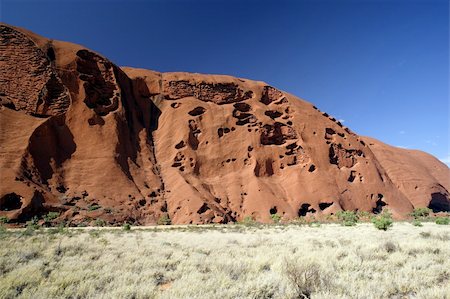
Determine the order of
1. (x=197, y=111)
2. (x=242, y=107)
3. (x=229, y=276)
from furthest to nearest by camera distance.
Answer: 1. (x=242, y=107)
2. (x=197, y=111)
3. (x=229, y=276)

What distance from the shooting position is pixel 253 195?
4650 cm

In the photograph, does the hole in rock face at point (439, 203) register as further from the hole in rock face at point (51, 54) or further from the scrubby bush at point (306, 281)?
the hole in rock face at point (51, 54)

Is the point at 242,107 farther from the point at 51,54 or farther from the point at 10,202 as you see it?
the point at 10,202

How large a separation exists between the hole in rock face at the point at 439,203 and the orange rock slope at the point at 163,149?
24.7 inches

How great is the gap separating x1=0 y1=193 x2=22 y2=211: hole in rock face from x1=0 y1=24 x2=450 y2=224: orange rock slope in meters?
0.10

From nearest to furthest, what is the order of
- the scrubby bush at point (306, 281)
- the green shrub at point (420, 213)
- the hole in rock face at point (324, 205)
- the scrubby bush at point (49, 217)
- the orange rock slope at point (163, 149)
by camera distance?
the scrubby bush at point (306, 281) < the scrubby bush at point (49, 217) < the orange rock slope at point (163, 149) < the hole in rock face at point (324, 205) < the green shrub at point (420, 213)

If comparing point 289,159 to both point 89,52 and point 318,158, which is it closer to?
point 318,158

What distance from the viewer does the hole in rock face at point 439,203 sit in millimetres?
66500

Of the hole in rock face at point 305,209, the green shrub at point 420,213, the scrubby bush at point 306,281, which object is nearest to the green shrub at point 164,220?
the hole in rock face at point 305,209

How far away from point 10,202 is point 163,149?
75.9 feet

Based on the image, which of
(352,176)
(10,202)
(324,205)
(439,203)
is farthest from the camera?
(439,203)

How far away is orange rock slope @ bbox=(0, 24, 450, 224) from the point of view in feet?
125

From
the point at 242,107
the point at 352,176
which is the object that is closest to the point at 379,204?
the point at 352,176

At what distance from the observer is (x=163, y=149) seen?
2018 inches
